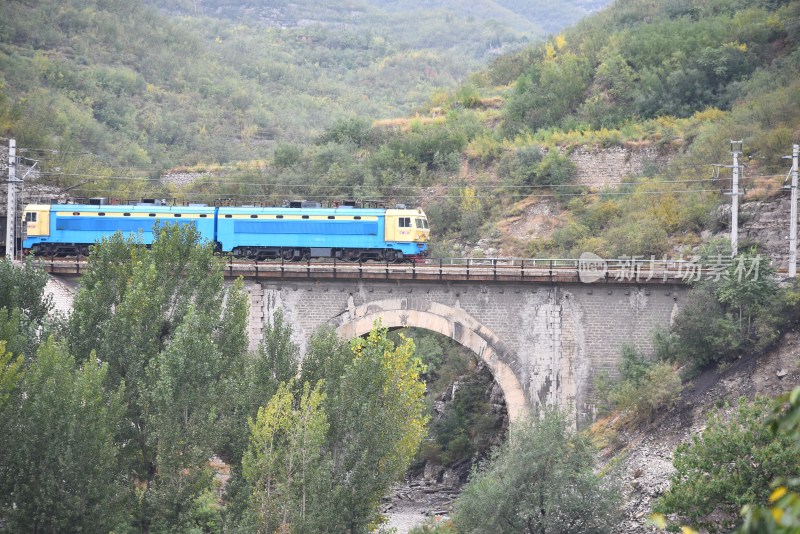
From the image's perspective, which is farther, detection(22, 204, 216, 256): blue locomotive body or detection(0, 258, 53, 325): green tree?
detection(22, 204, 216, 256): blue locomotive body

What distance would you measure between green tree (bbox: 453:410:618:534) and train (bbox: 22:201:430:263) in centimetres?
1486

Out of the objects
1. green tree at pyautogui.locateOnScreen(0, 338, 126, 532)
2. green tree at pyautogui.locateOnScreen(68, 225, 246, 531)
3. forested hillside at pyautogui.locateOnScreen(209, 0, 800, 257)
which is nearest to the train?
forested hillside at pyautogui.locateOnScreen(209, 0, 800, 257)

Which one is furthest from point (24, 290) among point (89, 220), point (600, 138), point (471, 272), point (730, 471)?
point (600, 138)

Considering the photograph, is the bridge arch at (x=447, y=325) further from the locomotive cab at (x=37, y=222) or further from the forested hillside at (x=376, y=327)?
the locomotive cab at (x=37, y=222)

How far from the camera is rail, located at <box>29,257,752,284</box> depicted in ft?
126

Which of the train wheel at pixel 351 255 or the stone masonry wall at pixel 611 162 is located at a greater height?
the stone masonry wall at pixel 611 162

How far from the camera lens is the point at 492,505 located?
94.6ft

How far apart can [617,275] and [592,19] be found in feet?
140

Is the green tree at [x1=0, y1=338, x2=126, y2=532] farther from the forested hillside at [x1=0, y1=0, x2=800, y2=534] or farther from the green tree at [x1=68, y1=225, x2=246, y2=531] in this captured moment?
the green tree at [x1=68, y1=225, x2=246, y2=531]

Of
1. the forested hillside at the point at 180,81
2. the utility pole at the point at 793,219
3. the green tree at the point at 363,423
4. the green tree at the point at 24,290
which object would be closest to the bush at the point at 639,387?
the utility pole at the point at 793,219

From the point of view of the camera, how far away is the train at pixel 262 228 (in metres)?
43.5

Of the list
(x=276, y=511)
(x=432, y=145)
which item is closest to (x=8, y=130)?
(x=432, y=145)

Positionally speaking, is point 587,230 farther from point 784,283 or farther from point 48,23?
point 48,23

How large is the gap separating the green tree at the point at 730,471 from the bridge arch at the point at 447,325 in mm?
13788
